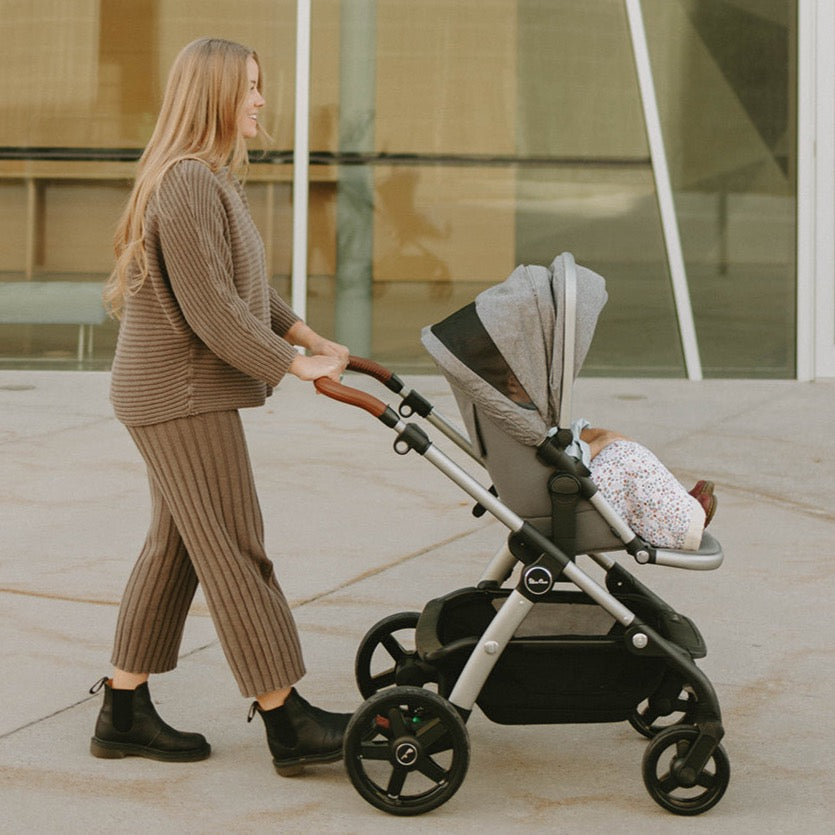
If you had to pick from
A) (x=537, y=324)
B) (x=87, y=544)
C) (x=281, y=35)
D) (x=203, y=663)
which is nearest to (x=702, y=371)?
(x=281, y=35)

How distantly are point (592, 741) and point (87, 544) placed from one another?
2.72 m

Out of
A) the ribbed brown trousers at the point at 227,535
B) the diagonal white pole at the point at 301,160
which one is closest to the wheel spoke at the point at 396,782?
the ribbed brown trousers at the point at 227,535

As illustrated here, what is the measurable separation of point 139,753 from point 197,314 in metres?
1.13

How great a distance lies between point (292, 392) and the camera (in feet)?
33.4

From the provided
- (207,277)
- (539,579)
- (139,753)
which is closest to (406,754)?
(539,579)

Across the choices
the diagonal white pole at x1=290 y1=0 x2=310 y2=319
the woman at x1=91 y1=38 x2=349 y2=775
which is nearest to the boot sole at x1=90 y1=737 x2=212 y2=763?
the woman at x1=91 y1=38 x2=349 y2=775

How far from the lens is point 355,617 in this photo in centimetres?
504

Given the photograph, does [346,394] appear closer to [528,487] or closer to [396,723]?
[528,487]

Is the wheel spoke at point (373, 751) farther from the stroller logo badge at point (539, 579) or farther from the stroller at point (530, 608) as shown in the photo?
the stroller logo badge at point (539, 579)

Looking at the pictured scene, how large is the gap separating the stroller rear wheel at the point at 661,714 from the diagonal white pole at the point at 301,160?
749cm

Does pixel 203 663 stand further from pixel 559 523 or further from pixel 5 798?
pixel 559 523

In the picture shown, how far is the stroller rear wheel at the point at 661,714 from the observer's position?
3596 millimetres

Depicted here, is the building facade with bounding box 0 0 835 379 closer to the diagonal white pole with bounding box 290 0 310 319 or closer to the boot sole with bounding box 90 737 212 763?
the diagonal white pole with bounding box 290 0 310 319

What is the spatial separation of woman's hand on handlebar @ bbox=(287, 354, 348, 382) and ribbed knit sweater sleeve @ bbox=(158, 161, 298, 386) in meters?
0.02
